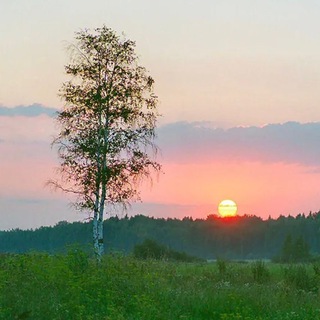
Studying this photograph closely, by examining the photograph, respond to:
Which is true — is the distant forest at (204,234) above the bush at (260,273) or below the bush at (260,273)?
above

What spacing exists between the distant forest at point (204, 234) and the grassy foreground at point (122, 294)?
10451 centimetres

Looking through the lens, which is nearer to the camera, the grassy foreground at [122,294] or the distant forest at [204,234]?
the grassy foreground at [122,294]

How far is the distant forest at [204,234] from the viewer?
140 metres

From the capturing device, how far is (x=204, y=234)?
17412 centimetres

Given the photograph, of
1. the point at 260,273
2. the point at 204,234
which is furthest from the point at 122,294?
the point at 204,234

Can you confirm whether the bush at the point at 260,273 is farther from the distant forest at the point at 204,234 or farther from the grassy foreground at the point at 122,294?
the distant forest at the point at 204,234

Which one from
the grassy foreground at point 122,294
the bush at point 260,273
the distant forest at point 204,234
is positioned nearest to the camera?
the grassy foreground at point 122,294

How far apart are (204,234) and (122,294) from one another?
153866mm

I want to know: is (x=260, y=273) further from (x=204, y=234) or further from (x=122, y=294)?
(x=204, y=234)

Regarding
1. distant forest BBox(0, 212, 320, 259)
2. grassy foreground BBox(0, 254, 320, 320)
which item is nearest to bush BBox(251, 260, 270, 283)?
grassy foreground BBox(0, 254, 320, 320)

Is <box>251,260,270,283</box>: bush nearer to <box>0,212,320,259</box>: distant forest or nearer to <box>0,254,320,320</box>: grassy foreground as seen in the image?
<box>0,254,320,320</box>: grassy foreground

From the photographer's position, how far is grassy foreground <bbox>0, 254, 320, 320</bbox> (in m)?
18.5

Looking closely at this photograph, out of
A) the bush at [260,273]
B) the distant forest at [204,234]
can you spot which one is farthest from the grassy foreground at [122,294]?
the distant forest at [204,234]

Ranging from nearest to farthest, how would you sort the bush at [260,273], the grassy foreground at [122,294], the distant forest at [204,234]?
the grassy foreground at [122,294]
the bush at [260,273]
the distant forest at [204,234]
